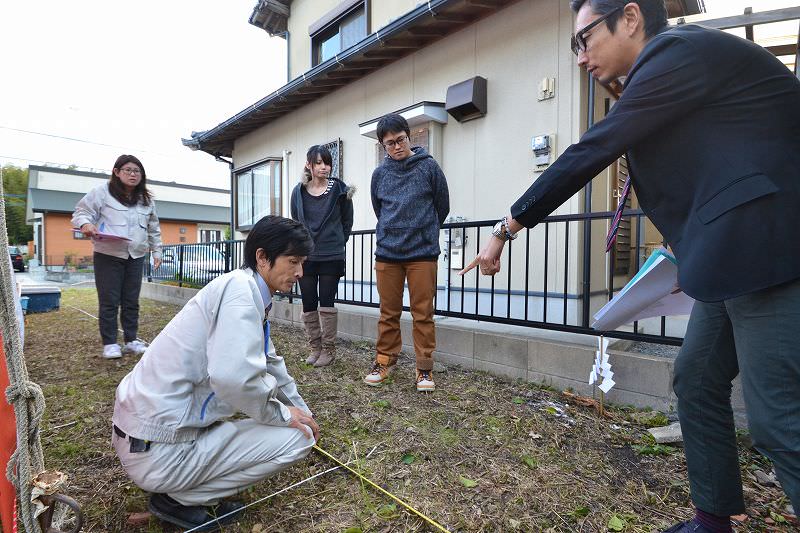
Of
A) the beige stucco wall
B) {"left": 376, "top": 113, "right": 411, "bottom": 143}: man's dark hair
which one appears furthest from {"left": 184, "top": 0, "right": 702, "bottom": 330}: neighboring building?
{"left": 376, "top": 113, "right": 411, "bottom": 143}: man's dark hair

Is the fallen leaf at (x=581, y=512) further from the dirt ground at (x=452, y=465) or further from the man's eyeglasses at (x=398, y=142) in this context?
the man's eyeglasses at (x=398, y=142)

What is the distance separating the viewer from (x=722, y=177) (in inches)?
38.5

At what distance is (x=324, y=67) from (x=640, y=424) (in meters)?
5.43

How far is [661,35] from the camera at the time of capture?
→ 106 cm

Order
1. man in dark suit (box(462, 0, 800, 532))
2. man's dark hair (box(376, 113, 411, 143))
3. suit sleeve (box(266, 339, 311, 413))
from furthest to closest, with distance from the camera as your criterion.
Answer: man's dark hair (box(376, 113, 411, 143)) < suit sleeve (box(266, 339, 311, 413)) < man in dark suit (box(462, 0, 800, 532))

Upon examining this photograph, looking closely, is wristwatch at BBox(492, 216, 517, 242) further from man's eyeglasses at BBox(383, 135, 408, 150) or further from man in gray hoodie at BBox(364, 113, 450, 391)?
man's eyeglasses at BBox(383, 135, 408, 150)

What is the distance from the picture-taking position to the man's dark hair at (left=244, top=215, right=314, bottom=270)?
1.53m

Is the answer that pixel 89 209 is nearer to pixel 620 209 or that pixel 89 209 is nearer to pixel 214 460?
pixel 214 460

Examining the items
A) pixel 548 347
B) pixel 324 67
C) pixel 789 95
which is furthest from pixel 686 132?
pixel 324 67

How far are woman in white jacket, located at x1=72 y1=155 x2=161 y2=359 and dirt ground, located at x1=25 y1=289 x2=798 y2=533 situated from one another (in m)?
0.66

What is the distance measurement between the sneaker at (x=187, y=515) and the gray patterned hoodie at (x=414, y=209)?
1.79 m

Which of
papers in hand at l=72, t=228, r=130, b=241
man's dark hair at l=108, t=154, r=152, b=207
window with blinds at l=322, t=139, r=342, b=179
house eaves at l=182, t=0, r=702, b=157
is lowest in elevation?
papers in hand at l=72, t=228, r=130, b=241

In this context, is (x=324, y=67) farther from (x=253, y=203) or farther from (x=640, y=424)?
(x=640, y=424)

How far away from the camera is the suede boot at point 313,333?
3.38 metres
